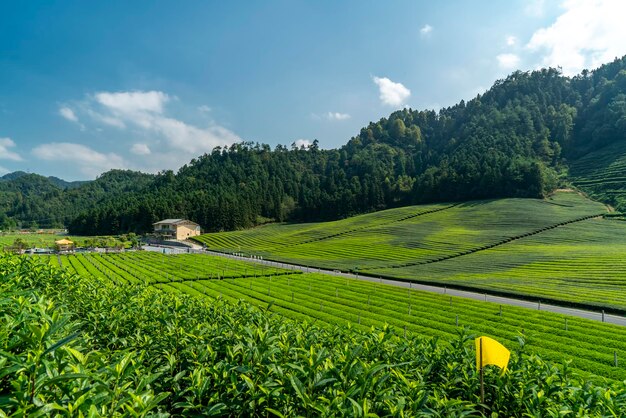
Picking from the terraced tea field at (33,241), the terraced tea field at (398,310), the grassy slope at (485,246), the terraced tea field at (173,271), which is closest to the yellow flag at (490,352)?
the terraced tea field at (398,310)

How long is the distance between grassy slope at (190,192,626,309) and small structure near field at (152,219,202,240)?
32.9ft

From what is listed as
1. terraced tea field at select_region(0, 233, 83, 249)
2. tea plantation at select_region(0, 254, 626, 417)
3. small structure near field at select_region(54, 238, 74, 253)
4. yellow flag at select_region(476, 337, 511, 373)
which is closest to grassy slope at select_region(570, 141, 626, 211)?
tea plantation at select_region(0, 254, 626, 417)

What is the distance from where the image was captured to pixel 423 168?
15950 cm

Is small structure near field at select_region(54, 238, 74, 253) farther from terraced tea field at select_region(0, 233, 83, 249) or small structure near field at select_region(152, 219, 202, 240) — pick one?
small structure near field at select_region(152, 219, 202, 240)

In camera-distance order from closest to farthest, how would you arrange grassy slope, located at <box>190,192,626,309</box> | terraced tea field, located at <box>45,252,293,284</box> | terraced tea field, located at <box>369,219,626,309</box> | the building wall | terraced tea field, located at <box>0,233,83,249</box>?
terraced tea field, located at <box>369,219,626,309</box>, grassy slope, located at <box>190,192,626,309</box>, terraced tea field, located at <box>45,252,293,284</box>, terraced tea field, located at <box>0,233,83,249</box>, the building wall

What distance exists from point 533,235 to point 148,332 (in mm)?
79477

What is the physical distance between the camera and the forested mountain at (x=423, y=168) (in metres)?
118

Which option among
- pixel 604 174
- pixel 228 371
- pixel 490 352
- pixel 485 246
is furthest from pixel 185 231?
pixel 604 174

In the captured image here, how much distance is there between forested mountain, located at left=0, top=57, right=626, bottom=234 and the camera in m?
118

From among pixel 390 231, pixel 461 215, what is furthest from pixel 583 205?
pixel 390 231

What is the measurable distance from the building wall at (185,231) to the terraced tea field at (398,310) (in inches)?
2284

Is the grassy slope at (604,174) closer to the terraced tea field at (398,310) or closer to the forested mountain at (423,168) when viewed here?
the forested mountain at (423,168)

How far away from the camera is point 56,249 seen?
75.4 m

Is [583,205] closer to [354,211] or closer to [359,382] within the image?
[354,211]
